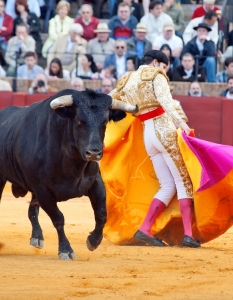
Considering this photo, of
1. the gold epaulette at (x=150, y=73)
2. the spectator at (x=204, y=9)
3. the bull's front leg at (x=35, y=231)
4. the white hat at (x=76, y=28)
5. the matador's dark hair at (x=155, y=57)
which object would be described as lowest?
the bull's front leg at (x=35, y=231)

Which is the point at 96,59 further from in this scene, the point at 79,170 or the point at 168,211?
the point at 79,170

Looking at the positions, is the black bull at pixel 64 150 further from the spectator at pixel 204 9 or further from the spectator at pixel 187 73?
the spectator at pixel 204 9

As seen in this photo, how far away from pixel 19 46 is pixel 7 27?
48 centimetres

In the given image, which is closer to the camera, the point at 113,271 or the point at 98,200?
the point at 113,271

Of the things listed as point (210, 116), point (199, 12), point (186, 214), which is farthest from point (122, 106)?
point (199, 12)

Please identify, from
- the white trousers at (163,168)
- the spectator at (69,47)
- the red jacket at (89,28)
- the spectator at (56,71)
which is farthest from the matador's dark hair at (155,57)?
the red jacket at (89,28)

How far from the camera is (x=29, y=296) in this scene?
16.2ft

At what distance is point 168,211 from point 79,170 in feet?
4.43

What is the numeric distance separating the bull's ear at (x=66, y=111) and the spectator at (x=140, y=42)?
712 centimetres

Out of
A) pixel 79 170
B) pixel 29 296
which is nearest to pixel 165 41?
pixel 79 170

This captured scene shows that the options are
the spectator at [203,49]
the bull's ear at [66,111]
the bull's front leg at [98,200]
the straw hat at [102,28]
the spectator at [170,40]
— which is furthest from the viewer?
the straw hat at [102,28]

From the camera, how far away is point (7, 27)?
14.0 meters

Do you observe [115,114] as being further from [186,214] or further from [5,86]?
[5,86]

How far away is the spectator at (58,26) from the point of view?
13906 millimetres
